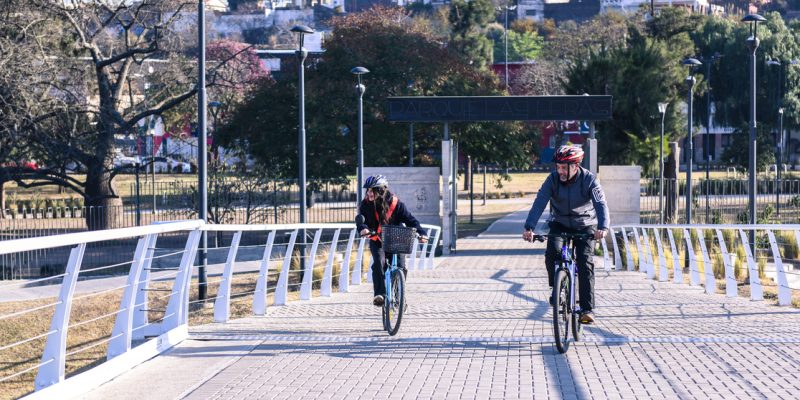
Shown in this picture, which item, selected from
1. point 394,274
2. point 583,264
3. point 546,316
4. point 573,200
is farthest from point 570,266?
point 546,316

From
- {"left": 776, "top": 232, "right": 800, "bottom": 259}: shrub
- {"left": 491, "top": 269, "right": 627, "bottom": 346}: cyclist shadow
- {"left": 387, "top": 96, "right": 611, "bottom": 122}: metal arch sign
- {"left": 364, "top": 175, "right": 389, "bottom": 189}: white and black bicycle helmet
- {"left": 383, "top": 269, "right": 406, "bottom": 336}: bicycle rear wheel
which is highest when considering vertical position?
{"left": 387, "top": 96, "right": 611, "bottom": 122}: metal arch sign

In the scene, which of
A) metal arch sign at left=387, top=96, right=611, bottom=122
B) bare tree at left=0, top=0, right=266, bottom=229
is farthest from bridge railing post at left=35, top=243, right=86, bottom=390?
bare tree at left=0, top=0, right=266, bottom=229

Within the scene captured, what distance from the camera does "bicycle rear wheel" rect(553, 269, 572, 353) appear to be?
948 centimetres

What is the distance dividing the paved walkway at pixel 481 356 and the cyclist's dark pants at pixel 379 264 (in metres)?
0.43

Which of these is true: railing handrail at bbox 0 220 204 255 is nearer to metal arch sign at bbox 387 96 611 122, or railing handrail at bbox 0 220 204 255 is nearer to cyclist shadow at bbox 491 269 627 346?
cyclist shadow at bbox 491 269 627 346

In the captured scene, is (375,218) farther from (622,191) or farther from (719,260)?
(622,191)

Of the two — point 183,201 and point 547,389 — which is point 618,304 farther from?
point 183,201

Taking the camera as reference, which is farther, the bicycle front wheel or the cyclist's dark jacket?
the cyclist's dark jacket

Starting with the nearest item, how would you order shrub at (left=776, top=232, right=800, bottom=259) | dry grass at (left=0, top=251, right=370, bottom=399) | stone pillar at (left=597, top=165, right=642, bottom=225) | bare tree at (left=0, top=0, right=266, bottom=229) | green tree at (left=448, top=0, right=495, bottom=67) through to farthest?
dry grass at (left=0, top=251, right=370, bottom=399) < shrub at (left=776, top=232, right=800, bottom=259) < stone pillar at (left=597, top=165, right=642, bottom=225) < bare tree at (left=0, top=0, right=266, bottom=229) < green tree at (left=448, top=0, right=495, bottom=67)

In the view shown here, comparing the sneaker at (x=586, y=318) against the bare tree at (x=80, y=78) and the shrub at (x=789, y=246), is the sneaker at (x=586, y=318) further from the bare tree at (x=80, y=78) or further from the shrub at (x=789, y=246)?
the bare tree at (x=80, y=78)

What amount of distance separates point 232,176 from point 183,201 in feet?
5.59

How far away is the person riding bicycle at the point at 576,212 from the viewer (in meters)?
10.1

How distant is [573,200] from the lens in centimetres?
1023

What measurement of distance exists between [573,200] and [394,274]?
2.27m
